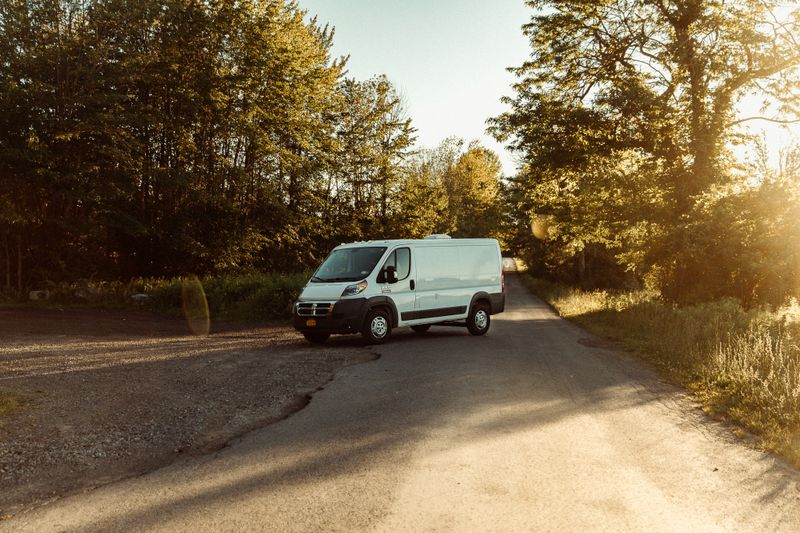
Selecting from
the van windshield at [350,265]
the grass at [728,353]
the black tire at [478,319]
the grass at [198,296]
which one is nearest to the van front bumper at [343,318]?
the van windshield at [350,265]

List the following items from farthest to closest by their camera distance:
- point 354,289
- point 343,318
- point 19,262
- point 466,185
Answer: point 466,185, point 19,262, point 354,289, point 343,318

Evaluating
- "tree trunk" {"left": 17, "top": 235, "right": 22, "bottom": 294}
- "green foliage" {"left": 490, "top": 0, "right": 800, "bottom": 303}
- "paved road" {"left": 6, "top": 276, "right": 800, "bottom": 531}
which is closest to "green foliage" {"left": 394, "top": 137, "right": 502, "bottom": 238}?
"green foliage" {"left": 490, "top": 0, "right": 800, "bottom": 303}

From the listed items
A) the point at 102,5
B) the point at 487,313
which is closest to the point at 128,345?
the point at 487,313

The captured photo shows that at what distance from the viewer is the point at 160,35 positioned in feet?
92.3

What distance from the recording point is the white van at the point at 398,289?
45.2ft

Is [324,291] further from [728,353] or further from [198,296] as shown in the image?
[198,296]

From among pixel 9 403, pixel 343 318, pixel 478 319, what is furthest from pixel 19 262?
pixel 9 403

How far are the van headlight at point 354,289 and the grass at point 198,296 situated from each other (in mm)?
6837

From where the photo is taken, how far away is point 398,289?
567 inches

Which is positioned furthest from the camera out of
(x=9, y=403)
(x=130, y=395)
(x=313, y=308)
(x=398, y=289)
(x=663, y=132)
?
(x=663, y=132)

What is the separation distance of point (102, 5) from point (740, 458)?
2727 centimetres

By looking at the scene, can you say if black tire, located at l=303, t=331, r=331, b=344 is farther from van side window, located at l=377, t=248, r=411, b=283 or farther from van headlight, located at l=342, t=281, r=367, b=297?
van side window, located at l=377, t=248, r=411, b=283

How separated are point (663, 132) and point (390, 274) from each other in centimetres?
1243

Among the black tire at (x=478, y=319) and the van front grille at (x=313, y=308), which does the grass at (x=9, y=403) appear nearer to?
the van front grille at (x=313, y=308)
